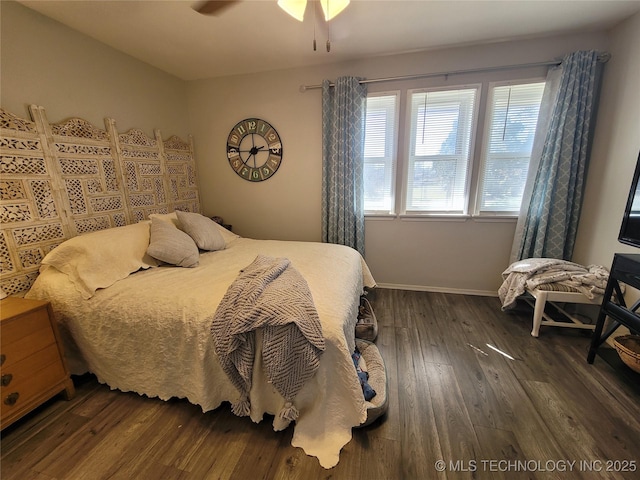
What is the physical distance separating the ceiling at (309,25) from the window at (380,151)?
49cm

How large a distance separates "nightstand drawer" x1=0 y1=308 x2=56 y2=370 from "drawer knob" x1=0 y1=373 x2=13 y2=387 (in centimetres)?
5

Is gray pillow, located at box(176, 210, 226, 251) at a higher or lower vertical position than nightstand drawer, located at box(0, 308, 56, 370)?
higher

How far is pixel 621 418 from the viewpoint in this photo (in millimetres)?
1431

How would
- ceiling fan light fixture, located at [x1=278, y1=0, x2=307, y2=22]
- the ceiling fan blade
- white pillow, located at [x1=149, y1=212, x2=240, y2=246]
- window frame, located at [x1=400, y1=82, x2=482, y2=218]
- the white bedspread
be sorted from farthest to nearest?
window frame, located at [x1=400, y1=82, x2=482, y2=218]
white pillow, located at [x1=149, y1=212, x2=240, y2=246]
the ceiling fan blade
ceiling fan light fixture, located at [x1=278, y1=0, x2=307, y2=22]
the white bedspread

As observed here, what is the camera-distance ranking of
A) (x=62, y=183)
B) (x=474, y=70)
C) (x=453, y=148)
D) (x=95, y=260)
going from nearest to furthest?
1. (x=95, y=260)
2. (x=62, y=183)
3. (x=474, y=70)
4. (x=453, y=148)

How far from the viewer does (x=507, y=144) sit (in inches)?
103

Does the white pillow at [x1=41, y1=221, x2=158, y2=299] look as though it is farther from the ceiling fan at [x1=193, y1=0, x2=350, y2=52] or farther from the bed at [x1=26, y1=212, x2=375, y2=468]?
the ceiling fan at [x1=193, y1=0, x2=350, y2=52]

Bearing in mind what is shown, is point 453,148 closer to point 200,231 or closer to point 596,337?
point 596,337

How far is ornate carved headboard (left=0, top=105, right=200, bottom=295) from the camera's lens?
170 cm

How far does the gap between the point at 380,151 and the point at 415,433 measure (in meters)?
2.54

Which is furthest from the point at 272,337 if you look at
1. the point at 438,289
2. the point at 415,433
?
the point at 438,289

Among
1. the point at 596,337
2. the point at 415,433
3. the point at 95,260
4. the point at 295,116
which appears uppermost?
the point at 295,116

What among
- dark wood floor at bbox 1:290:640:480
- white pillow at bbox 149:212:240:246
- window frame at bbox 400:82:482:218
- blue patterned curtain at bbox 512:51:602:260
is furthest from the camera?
window frame at bbox 400:82:482:218

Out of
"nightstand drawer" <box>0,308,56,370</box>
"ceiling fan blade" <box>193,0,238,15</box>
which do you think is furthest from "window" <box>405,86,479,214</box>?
"nightstand drawer" <box>0,308,56,370</box>
